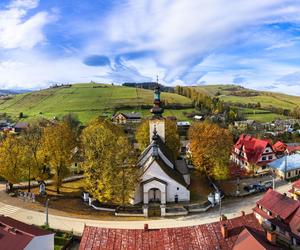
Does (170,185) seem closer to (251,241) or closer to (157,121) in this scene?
(157,121)

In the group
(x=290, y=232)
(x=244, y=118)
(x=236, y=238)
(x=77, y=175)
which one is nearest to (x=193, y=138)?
(x=77, y=175)

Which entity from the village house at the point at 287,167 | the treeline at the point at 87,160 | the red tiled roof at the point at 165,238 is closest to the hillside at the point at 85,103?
the treeline at the point at 87,160

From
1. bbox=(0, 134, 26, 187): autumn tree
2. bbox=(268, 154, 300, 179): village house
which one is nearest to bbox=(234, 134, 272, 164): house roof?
bbox=(268, 154, 300, 179): village house

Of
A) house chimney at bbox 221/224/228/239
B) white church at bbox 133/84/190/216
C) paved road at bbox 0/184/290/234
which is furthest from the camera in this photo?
white church at bbox 133/84/190/216

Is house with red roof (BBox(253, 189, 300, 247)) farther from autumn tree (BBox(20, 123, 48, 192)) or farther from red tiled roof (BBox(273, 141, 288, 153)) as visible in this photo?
red tiled roof (BBox(273, 141, 288, 153))

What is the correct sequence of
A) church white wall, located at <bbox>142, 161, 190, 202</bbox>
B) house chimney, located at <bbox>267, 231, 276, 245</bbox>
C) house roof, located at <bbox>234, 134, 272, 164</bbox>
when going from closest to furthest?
house chimney, located at <bbox>267, 231, 276, 245</bbox> < church white wall, located at <bbox>142, 161, 190, 202</bbox> < house roof, located at <bbox>234, 134, 272, 164</bbox>

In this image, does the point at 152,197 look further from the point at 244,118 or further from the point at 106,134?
the point at 244,118
